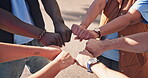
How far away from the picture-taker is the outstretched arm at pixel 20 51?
1863 millimetres

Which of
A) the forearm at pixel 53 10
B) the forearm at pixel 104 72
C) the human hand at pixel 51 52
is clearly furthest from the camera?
the forearm at pixel 53 10

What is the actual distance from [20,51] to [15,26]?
0.19 metres

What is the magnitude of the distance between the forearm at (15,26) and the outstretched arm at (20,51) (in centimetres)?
11

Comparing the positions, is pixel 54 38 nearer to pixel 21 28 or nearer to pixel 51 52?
pixel 51 52

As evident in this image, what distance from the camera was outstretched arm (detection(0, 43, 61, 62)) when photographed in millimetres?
1863

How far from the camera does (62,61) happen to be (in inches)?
77.2

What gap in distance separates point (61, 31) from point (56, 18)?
0.18m

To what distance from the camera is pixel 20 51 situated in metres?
1.95

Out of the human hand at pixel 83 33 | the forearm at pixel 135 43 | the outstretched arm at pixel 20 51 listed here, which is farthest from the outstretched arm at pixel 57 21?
the forearm at pixel 135 43

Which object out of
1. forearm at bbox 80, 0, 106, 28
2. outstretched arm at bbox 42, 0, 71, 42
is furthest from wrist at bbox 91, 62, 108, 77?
forearm at bbox 80, 0, 106, 28

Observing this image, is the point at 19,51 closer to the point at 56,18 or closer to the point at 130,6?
the point at 56,18

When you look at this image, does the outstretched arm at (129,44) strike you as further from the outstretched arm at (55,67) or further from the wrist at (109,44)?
the outstretched arm at (55,67)

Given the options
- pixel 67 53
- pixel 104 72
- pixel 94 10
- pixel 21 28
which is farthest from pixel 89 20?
pixel 104 72

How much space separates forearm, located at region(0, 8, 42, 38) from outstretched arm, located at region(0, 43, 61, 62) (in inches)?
4.2
